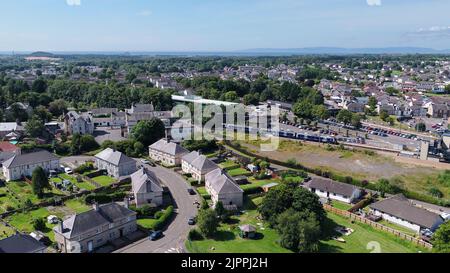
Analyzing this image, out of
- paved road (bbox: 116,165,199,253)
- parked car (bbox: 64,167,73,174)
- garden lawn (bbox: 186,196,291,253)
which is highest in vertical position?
parked car (bbox: 64,167,73,174)

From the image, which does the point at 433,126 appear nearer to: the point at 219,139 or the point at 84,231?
the point at 219,139

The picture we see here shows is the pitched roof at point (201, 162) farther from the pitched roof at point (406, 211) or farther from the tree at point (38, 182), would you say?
the pitched roof at point (406, 211)

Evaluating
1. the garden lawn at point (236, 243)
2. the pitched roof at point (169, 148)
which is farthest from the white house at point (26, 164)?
the garden lawn at point (236, 243)

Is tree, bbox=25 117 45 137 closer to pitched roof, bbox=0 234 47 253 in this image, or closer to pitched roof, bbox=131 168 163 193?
pitched roof, bbox=131 168 163 193

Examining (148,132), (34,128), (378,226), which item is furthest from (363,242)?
(34,128)

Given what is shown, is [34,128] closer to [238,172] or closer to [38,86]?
[238,172]

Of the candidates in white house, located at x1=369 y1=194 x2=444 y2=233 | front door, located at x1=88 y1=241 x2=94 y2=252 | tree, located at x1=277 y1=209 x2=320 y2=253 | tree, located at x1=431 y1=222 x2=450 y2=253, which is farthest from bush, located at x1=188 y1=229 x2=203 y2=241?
tree, located at x1=431 y1=222 x2=450 y2=253

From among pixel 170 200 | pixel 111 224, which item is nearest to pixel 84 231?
pixel 111 224
